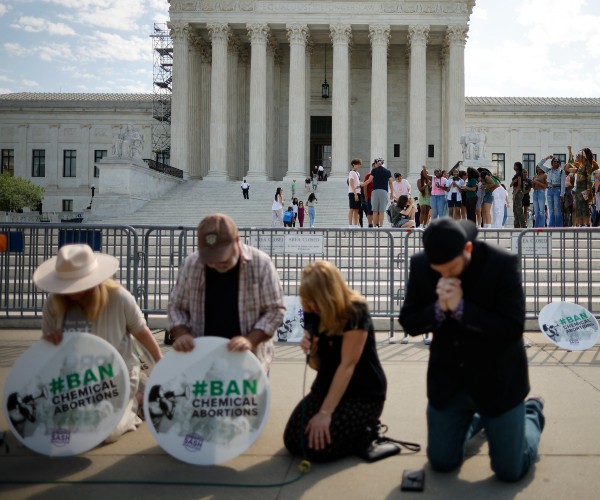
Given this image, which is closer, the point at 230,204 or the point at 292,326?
the point at 292,326

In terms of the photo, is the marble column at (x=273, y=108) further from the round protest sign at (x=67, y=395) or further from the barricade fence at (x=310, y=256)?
the round protest sign at (x=67, y=395)

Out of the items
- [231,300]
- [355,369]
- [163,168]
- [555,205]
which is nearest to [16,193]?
[163,168]

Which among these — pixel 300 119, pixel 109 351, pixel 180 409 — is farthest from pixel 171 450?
pixel 300 119

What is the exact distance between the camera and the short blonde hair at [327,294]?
3.81m

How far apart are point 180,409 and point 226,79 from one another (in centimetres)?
3568

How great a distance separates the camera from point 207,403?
12.7ft

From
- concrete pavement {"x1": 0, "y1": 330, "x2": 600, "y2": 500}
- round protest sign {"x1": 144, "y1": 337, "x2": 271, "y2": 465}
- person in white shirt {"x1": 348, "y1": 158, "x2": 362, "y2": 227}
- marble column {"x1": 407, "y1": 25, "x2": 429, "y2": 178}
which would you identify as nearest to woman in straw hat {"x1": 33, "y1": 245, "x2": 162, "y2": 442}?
concrete pavement {"x1": 0, "y1": 330, "x2": 600, "y2": 500}

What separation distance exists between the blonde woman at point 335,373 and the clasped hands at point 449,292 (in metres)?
0.71

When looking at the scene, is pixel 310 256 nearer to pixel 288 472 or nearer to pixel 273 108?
pixel 288 472

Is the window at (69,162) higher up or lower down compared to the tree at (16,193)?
higher up

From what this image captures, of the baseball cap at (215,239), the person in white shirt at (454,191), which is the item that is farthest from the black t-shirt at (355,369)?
the person in white shirt at (454,191)

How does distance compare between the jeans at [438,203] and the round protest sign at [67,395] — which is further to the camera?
the jeans at [438,203]

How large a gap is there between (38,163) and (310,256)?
5485 cm

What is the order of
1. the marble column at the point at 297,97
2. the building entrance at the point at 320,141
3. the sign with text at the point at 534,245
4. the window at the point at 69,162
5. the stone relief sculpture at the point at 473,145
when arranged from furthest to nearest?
the window at the point at 69,162 < the building entrance at the point at 320,141 < the marble column at the point at 297,97 < the stone relief sculpture at the point at 473,145 < the sign with text at the point at 534,245
